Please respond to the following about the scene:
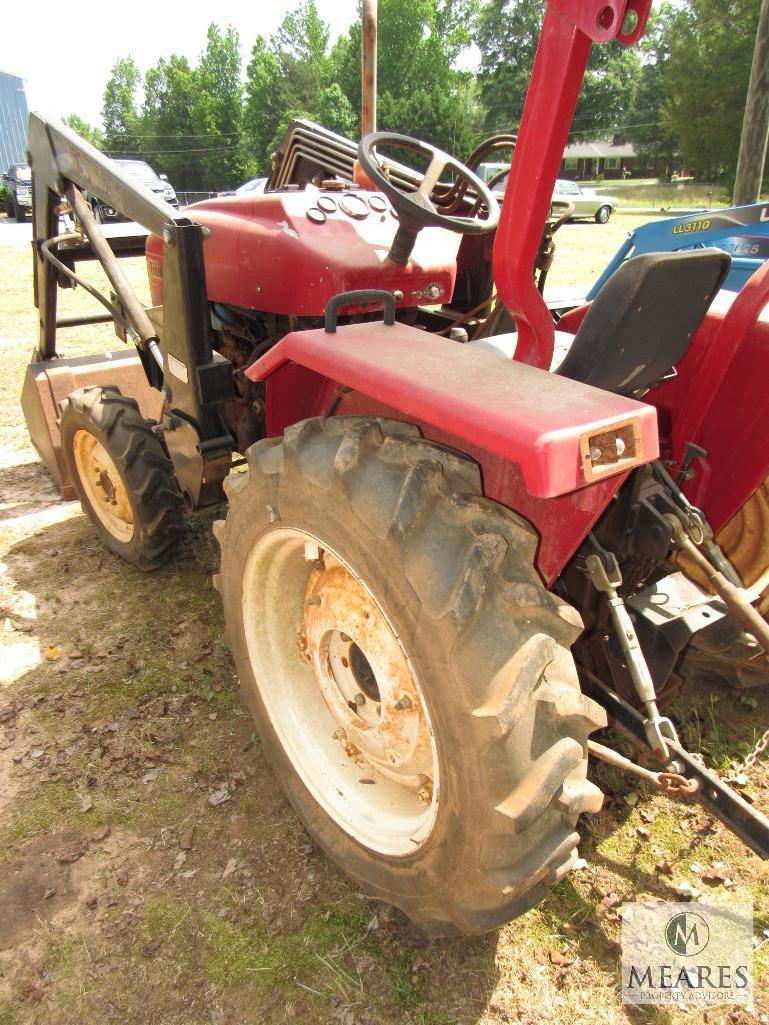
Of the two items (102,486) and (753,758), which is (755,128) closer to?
(753,758)

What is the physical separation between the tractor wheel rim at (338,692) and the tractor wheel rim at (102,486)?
1.30 meters

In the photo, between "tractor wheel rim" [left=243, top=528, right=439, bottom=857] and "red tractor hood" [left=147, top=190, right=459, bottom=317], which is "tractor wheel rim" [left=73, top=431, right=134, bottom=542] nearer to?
"red tractor hood" [left=147, top=190, right=459, bottom=317]

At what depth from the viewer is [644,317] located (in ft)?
4.17

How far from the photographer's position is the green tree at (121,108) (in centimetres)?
5909

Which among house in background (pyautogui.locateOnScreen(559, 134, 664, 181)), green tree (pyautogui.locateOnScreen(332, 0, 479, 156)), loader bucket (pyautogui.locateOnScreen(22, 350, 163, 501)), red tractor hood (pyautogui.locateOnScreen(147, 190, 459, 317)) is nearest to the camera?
red tractor hood (pyautogui.locateOnScreen(147, 190, 459, 317))

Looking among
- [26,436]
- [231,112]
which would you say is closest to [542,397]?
[26,436]

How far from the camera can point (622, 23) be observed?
3.97 ft

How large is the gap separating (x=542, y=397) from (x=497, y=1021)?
133 centimetres

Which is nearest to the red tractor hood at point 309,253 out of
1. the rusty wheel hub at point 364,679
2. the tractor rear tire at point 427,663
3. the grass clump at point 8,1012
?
the tractor rear tire at point 427,663

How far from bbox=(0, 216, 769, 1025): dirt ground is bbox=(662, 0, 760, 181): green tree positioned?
36.0 metres

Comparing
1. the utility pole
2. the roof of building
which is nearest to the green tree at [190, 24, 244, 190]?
the roof of building

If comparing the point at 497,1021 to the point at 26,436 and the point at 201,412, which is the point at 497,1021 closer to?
the point at 201,412

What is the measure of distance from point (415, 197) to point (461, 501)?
1.32m

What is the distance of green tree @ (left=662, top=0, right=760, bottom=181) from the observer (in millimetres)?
31656
